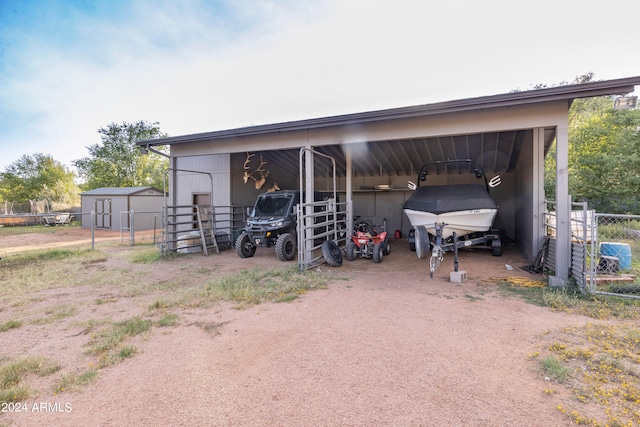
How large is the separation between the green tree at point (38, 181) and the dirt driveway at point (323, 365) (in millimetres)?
31661

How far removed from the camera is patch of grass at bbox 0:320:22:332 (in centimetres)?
370

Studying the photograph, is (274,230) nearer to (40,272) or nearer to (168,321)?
A: (168,321)

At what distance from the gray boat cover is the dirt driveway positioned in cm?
255

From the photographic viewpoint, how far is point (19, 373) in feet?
8.70

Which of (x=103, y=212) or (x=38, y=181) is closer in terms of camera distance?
(x=103, y=212)

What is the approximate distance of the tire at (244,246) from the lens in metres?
8.34

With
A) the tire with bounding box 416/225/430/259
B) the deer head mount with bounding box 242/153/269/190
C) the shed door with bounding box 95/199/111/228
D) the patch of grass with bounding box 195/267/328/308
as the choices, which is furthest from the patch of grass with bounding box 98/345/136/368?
the shed door with bounding box 95/199/111/228

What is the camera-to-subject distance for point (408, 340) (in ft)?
10.5

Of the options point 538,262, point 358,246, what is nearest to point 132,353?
point 358,246

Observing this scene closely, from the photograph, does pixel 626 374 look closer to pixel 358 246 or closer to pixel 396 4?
pixel 358 246

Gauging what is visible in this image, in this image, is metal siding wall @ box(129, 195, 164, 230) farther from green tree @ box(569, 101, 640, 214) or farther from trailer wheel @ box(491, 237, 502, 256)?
green tree @ box(569, 101, 640, 214)

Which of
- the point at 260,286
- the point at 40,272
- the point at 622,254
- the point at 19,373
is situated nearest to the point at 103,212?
the point at 40,272

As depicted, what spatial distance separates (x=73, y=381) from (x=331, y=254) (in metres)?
5.09

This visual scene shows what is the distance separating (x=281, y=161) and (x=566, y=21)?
535 inches
